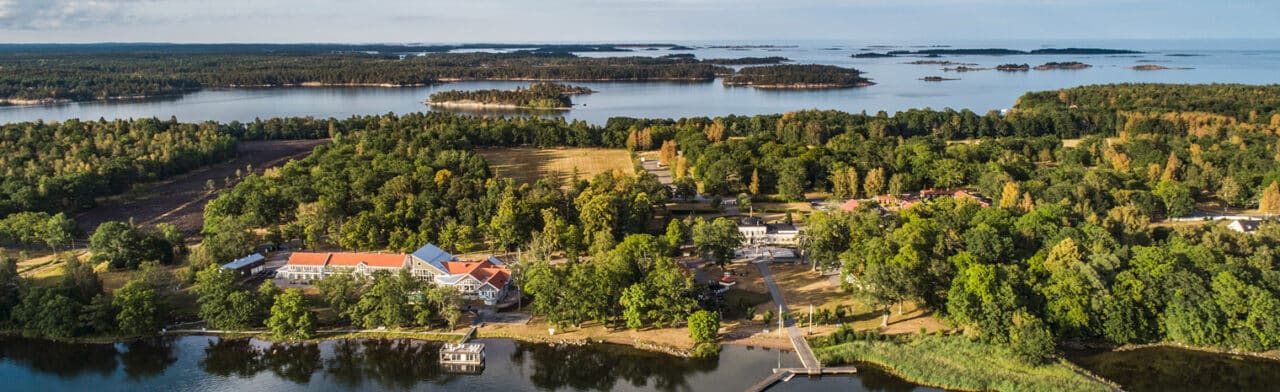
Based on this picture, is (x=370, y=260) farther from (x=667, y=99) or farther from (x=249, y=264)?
(x=667, y=99)

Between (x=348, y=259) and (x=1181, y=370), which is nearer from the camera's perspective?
(x=1181, y=370)

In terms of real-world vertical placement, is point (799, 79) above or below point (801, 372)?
above

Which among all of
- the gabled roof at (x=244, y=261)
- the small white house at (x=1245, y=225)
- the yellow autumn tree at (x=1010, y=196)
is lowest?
the gabled roof at (x=244, y=261)

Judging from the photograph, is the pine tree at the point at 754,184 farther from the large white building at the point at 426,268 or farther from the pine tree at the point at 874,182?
the large white building at the point at 426,268

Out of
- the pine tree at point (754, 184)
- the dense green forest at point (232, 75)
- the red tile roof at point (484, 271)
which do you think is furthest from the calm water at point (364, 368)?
the dense green forest at point (232, 75)

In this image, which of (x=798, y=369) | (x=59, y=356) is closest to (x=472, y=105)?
(x=59, y=356)

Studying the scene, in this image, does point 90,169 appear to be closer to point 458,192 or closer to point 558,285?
point 458,192

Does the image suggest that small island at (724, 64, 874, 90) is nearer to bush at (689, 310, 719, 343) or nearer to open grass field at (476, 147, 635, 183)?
open grass field at (476, 147, 635, 183)
